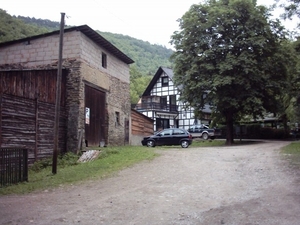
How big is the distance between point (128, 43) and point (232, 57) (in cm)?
2625

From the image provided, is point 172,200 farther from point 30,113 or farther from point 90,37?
point 90,37

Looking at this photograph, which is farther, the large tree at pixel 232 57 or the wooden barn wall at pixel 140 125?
the wooden barn wall at pixel 140 125

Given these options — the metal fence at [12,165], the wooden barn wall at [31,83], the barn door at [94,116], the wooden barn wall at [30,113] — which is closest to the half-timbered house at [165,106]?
the barn door at [94,116]

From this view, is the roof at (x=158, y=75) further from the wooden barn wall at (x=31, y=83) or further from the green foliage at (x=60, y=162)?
the green foliage at (x=60, y=162)

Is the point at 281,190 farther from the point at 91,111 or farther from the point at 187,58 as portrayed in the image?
the point at 187,58

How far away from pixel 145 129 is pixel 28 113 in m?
17.0

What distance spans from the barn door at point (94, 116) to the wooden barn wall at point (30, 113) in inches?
61.9

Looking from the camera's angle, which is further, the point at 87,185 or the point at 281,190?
the point at 87,185

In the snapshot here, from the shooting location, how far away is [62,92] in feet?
62.5

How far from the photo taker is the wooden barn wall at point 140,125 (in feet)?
93.7

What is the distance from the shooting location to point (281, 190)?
8.94 meters

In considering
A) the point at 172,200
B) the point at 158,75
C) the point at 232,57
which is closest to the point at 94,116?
the point at 232,57

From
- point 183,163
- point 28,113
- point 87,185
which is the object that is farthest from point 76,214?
point 28,113

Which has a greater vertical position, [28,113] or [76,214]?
[28,113]
